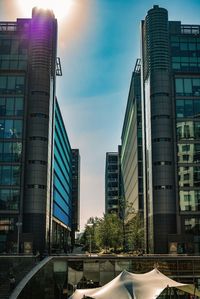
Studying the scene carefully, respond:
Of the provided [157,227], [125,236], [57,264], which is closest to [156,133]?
[157,227]

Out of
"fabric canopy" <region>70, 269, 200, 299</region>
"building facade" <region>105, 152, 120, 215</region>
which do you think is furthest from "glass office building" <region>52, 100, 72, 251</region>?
"fabric canopy" <region>70, 269, 200, 299</region>

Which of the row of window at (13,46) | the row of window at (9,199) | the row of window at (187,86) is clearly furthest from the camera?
the row of window at (13,46)

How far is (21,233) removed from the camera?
7200 cm

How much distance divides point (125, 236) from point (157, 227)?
19567 millimetres

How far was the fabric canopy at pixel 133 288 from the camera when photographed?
62.5 feet

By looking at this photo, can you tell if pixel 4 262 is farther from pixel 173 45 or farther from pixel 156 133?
pixel 173 45

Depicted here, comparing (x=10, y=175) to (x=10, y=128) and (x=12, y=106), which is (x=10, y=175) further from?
(x=12, y=106)

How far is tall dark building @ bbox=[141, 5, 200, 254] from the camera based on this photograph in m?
72.9

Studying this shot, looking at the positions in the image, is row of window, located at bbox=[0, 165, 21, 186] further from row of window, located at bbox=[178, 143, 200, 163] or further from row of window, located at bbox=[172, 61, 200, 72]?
row of window, located at bbox=[172, 61, 200, 72]

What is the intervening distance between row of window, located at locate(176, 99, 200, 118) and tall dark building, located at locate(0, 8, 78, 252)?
2383cm

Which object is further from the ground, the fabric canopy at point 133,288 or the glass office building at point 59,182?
the glass office building at point 59,182

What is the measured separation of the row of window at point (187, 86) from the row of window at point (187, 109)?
76.5 inches

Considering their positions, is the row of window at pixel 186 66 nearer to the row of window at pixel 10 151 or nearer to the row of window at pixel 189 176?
the row of window at pixel 189 176

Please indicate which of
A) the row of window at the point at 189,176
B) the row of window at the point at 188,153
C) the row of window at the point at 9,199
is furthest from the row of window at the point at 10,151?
the row of window at the point at 189,176
